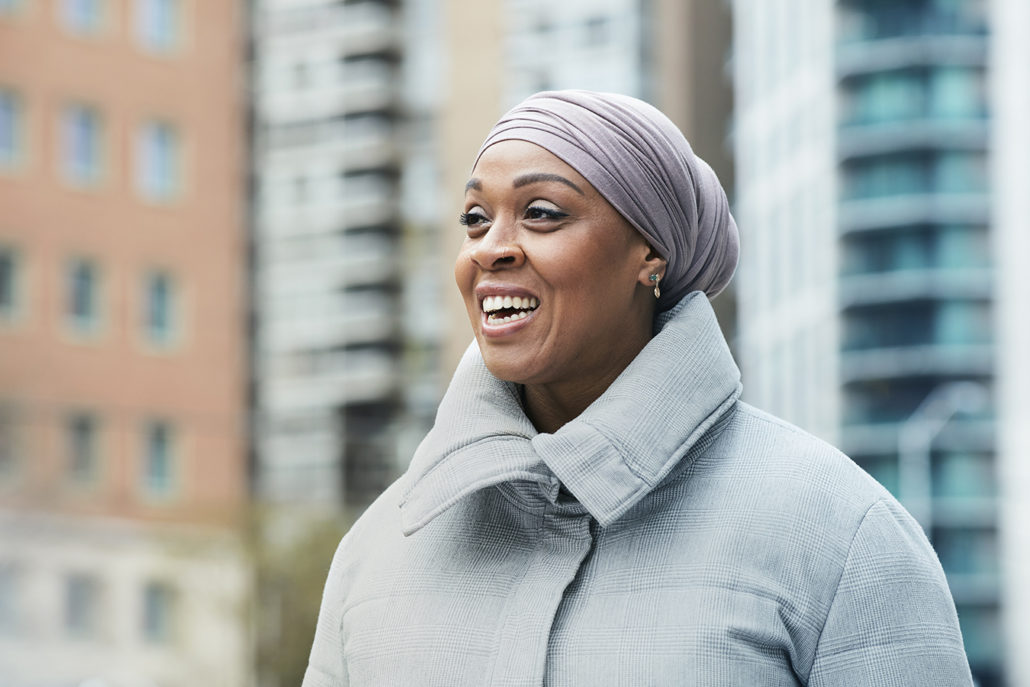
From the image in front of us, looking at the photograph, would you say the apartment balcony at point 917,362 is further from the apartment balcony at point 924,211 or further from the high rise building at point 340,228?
the high rise building at point 340,228

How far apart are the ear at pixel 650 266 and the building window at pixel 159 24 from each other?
44106 millimetres

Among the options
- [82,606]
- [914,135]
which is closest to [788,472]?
[82,606]

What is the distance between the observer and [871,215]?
6391cm

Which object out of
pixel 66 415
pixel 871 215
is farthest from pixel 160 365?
pixel 871 215

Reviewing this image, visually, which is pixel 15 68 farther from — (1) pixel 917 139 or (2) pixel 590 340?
(2) pixel 590 340

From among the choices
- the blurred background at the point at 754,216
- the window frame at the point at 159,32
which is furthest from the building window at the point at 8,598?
the window frame at the point at 159,32

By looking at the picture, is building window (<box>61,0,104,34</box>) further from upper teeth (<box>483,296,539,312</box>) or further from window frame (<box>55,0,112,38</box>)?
upper teeth (<box>483,296,539,312</box>)

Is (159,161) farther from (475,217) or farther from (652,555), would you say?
(652,555)

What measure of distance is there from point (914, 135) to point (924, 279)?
182 inches

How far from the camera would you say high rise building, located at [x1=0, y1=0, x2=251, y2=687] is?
39844 millimetres

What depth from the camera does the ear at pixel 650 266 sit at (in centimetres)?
249

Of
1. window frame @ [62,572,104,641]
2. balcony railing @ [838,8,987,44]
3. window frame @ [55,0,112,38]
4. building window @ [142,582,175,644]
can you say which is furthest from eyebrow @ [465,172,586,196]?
balcony railing @ [838,8,987,44]

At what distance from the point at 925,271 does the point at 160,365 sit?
2853cm

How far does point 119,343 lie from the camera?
4397 centimetres
